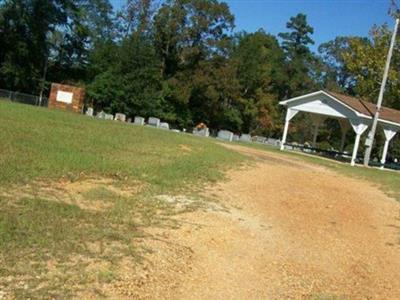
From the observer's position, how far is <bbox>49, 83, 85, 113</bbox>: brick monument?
38.9 meters

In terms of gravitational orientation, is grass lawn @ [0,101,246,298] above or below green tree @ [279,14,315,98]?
below

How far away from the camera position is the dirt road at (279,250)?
6090 millimetres

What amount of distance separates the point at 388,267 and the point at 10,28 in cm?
5137

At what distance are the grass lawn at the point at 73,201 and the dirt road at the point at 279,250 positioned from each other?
61 cm

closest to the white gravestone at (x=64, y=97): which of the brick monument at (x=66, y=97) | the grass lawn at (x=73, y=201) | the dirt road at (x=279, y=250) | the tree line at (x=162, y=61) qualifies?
the brick monument at (x=66, y=97)

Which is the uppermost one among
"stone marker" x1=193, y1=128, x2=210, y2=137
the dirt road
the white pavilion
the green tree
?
the green tree

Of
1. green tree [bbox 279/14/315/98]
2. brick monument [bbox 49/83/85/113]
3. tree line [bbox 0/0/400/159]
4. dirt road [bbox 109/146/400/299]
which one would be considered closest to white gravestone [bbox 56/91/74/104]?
brick monument [bbox 49/83/85/113]

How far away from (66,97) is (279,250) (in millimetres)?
33511

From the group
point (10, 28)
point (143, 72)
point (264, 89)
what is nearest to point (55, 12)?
point (10, 28)

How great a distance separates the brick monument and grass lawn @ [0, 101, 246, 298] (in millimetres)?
22719

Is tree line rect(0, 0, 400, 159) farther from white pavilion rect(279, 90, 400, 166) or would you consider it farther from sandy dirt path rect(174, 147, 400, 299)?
sandy dirt path rect(174, 147, 400, 299)

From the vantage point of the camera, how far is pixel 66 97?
39094 millimetres

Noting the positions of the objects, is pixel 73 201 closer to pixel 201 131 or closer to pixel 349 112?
pixel 349 112

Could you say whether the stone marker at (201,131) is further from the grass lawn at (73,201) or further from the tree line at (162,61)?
the grass lawn at (73,201)
